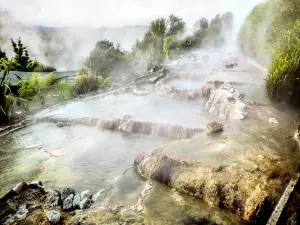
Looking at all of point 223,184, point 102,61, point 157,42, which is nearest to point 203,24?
point 157,42

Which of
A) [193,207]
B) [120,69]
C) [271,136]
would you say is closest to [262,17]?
[120,69]

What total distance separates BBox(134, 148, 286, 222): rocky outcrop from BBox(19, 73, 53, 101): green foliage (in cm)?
1198

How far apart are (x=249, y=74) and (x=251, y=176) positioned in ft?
41.2

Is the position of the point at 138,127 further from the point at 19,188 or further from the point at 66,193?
the point at 19,188

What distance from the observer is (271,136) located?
22.7ft

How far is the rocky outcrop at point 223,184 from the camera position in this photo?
4605 mm

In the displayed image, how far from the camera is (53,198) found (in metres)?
5.77

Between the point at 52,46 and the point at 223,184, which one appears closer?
the point at 223,184

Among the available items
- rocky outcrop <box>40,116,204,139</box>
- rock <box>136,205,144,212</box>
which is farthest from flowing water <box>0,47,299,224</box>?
rocky outcrop <box>40,116,204,139</box>

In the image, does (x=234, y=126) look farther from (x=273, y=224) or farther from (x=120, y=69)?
(x=120, y=69)

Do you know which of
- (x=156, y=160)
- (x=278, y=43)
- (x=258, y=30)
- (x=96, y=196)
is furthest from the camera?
(x=258, y=30)

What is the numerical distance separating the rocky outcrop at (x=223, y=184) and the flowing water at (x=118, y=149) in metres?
0.22

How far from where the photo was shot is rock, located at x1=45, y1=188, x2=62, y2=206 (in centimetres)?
563

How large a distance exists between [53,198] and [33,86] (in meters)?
11.7
